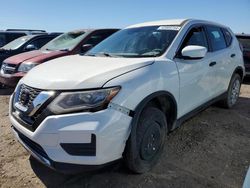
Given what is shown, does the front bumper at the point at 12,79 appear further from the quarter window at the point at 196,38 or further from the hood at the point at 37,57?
the quarter window at the point at 196,38

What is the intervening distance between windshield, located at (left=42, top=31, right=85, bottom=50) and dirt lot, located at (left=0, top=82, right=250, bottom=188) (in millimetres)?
3080

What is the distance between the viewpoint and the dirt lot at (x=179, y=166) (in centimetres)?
325

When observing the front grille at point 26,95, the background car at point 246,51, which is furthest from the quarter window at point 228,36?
the front grille at point 26,95

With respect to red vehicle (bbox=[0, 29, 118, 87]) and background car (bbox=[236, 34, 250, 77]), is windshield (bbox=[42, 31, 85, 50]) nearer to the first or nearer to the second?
red vehicle (bbox=[0, 29, 118, 87])

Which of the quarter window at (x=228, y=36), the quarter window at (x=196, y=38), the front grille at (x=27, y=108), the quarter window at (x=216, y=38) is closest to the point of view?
the front grille at (x=27, y=108)

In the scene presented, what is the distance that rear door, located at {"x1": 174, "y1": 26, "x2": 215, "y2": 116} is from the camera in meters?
3.89

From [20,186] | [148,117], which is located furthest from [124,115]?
[20,186]

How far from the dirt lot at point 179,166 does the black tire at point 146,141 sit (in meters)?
0.14

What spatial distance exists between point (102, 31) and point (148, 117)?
17.4ft

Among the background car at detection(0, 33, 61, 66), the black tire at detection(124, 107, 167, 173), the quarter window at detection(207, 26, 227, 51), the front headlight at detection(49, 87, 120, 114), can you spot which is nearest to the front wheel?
the quarter window at detection(207, 26, 227, 51)

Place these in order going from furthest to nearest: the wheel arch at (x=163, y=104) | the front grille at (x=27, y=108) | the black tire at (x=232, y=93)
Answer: the black tire at (x=232, y=93), the wheel arch at (x=163, y=104), the front grille at (x=27, y=108)

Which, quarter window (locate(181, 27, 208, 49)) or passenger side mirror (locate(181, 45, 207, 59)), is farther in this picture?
quarter window (locate(181, 27, 208, 49))

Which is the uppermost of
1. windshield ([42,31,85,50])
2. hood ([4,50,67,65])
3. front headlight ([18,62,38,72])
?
windshield ([42,31,85,50])

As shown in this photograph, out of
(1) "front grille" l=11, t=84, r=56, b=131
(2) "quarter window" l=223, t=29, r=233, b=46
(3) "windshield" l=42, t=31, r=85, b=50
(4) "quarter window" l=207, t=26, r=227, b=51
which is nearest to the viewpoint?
(1) "front grille" l=11, t=84, r=56, b=131
